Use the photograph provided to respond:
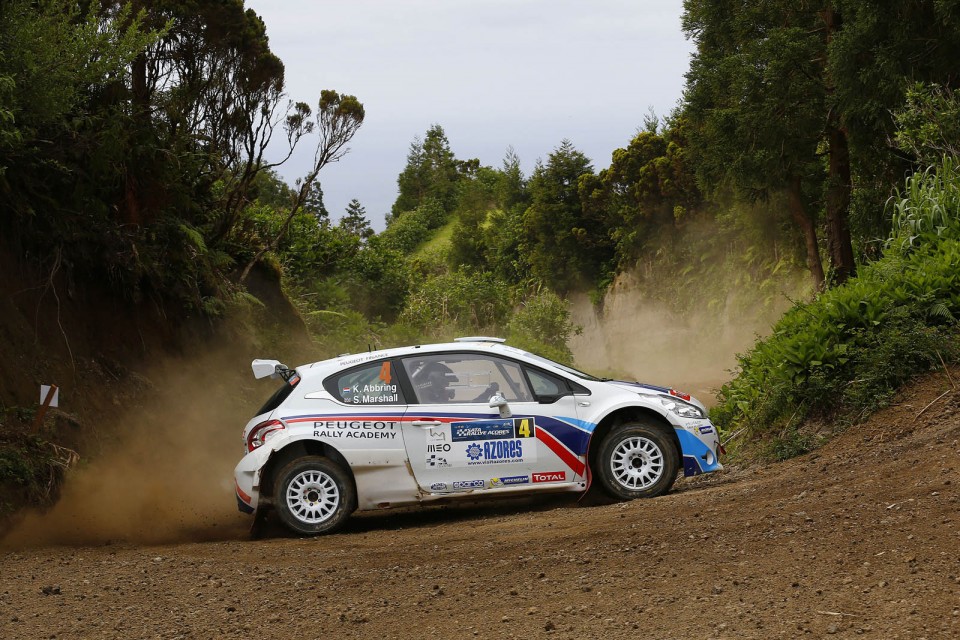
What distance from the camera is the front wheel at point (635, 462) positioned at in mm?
9164

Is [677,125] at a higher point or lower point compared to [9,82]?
higher

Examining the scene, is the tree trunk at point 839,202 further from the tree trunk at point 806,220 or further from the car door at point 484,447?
the car door at point 484,447

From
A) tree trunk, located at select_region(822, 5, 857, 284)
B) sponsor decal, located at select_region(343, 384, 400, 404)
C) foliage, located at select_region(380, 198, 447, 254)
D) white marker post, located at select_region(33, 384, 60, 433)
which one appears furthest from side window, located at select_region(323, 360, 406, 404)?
foliage, located at select_region(380, 198, 447, 254)

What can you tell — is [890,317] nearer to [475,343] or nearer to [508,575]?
[475,343]

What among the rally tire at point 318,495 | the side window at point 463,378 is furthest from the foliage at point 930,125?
the rally tire at point 318,495

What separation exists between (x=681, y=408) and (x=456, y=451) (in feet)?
7.06

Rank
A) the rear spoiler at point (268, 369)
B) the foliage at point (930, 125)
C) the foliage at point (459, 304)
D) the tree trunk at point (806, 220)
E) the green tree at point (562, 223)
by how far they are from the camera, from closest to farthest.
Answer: the rear spoiler at point (268, 369) → the foliage at point (930, 125) → the tree trunk at point (806, 220) → the foliage at point (459, 304) → the green tree at point (562, 223)

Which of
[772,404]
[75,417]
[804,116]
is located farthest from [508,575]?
[804,116]

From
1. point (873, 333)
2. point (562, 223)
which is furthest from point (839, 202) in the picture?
point (562, 223)

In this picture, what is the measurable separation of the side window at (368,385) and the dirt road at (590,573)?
1234 millimetres

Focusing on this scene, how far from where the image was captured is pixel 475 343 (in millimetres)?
9758

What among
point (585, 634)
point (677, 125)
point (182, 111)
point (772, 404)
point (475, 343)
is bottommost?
point (585, 634)

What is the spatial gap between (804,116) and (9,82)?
1653 centimetres

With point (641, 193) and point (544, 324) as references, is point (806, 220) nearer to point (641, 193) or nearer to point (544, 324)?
point (544, 324)
